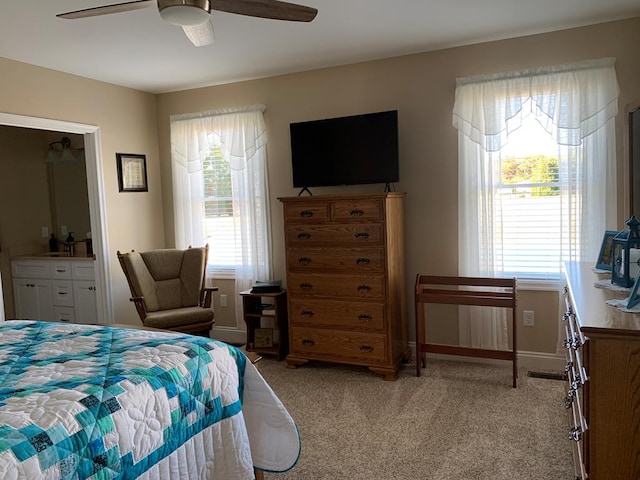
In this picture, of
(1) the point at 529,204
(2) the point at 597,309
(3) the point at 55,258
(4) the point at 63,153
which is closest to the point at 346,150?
(1) the point at 529,204

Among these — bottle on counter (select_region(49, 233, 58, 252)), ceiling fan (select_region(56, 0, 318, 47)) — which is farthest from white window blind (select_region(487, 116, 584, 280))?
bottle on counter (select_region(49, 233, 58, 252))

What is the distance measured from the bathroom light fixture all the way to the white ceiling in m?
1.17

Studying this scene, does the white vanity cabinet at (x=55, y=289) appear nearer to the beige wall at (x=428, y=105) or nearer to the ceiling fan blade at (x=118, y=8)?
the beige wall at (x=428, y=105)

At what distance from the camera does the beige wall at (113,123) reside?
381 centimetres

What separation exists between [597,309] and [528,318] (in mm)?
2014

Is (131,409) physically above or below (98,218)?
below

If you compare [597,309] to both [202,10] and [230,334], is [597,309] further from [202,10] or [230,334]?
[230,334]

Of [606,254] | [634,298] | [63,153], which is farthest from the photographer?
[63,153]

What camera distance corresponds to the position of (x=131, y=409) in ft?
5.16

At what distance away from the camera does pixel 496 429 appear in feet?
9.30

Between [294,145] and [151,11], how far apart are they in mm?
1584

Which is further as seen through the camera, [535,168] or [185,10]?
[535,168]

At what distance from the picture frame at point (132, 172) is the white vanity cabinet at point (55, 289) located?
769mm

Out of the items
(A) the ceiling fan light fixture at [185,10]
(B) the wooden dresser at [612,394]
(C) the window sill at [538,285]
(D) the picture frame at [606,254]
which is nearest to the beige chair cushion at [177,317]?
(C) the window sill at [538,285]
